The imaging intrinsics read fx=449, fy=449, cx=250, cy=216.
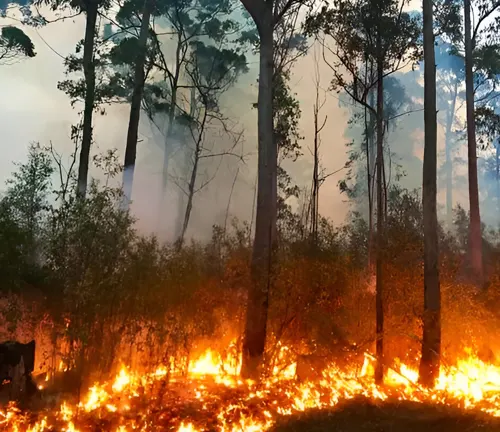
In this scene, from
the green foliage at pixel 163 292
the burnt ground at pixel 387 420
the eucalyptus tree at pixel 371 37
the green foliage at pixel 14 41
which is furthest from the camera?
the green foliage at pixel 14 41

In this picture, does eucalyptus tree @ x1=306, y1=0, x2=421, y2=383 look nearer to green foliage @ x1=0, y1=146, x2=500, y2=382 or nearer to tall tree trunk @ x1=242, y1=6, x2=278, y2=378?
green foliage @ x1=0, y1=146, x2=500, y2=382

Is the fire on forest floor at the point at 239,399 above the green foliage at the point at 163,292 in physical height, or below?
below

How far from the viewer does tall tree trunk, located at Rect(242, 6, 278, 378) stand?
7.75 m

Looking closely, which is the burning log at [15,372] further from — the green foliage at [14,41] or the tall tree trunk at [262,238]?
the green foliage at [14,41]

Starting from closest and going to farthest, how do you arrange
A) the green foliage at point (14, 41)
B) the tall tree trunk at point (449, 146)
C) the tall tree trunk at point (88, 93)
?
the tall tree trunk at point (88, 93) < the green foliage at point (14, 41) < the tall tree trunk at point (449, 146)

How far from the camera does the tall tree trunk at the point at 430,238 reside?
25.4ft

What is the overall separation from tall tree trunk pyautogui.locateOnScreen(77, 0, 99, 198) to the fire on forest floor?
6.55m

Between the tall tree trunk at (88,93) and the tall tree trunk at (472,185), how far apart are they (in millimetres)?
11082

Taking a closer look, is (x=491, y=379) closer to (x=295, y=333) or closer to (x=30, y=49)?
(x=295, y=333)

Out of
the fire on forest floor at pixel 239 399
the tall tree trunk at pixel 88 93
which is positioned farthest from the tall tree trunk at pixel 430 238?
the tall tree trunk at pixel 88 93

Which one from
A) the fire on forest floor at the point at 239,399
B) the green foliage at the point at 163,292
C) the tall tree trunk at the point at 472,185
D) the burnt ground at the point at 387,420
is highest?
the tall tree trunk at the point at 472,185

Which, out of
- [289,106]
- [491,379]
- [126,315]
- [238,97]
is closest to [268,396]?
[126,315]

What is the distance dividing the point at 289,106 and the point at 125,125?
30969 mm

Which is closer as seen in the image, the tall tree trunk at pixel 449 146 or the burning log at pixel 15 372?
the burning log at pixel 15 372
